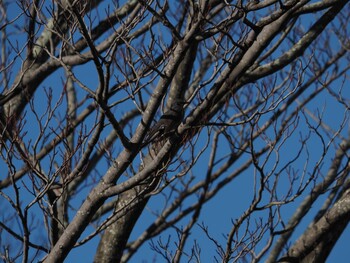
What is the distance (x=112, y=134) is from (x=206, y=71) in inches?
60.8

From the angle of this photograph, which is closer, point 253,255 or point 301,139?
point 253,255

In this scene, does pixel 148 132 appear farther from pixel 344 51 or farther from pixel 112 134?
pixel 344 51

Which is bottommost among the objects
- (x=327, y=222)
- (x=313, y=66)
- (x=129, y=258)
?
(x=327, y=222)

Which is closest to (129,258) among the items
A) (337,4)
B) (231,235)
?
(231,235)

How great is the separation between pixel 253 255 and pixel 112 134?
408 centimetres

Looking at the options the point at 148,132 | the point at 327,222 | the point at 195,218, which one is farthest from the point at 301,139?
the point at 195,218

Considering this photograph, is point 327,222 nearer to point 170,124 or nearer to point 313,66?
point 170,124

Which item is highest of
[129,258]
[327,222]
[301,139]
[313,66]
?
[313,66]

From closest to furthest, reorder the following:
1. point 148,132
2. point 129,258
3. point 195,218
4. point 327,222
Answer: point 148,132, point 327,222, point 195,218, point 129,258

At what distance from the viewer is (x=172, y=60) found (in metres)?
4.38

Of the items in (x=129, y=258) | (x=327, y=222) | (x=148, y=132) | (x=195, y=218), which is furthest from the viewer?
(x=129, y=258)

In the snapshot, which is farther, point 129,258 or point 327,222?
point 129,258

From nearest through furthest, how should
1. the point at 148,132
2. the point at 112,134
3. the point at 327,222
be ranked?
the point at 148,132, the point at 327,222, the point at 112,134

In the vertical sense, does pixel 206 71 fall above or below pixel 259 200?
above
